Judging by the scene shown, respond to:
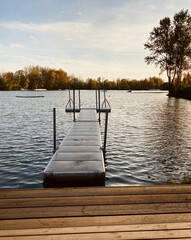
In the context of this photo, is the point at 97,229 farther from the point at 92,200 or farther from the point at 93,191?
the point at 93,191

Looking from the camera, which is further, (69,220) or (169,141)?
(169,141)

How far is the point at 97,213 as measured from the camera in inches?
149

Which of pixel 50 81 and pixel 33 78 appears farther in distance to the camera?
pixel 50 81

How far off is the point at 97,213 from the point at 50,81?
143 m

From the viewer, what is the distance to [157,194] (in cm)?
450

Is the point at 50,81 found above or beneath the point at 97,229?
above

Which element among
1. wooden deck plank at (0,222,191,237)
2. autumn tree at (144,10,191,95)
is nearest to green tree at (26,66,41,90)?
autumn tree at (144,10,191,95)

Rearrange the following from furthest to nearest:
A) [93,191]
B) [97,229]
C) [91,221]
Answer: [93,191], [91,221], [97,229]

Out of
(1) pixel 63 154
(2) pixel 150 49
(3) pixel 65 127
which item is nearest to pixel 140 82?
(2) pixel 150 49

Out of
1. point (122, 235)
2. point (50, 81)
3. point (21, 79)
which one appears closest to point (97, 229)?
point (122, 235)

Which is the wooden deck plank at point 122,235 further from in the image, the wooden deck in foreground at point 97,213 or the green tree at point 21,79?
the green tree at point 21,79

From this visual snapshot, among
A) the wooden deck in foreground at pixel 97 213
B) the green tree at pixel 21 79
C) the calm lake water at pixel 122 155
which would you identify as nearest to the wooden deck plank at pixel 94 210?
the wooden deck in foreground at pixel 97 213

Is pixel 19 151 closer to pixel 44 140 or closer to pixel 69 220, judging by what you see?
pixel 44 140

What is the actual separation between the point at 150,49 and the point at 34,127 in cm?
4639
